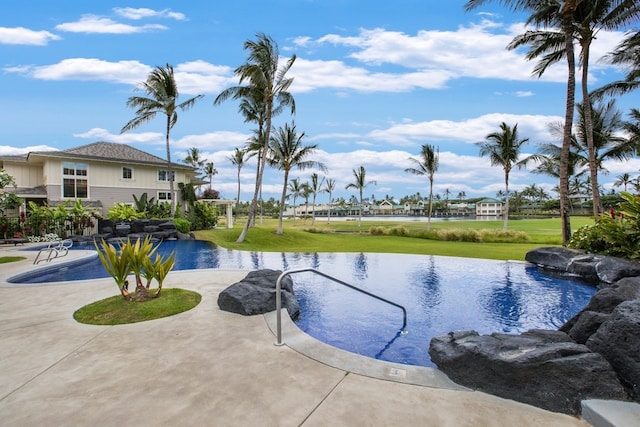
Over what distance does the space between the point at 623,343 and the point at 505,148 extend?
103 ft

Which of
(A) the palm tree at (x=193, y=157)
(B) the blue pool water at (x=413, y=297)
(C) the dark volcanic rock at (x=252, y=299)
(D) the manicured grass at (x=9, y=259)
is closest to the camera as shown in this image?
(C) the dark volcanic rock at (x=252, y=299)

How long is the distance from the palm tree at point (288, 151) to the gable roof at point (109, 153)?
7.90 metres

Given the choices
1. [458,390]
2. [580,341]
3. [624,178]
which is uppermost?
[624,178]

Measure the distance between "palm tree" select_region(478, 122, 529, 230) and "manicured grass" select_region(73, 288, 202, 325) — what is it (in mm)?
31105

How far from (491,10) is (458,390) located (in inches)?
635

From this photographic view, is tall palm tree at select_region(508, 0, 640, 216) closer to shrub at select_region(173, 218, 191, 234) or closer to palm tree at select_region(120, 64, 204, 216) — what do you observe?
palm tree at select_region(120, 64, 204, 216)

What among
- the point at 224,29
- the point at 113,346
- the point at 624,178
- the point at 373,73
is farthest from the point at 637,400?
the point at 624,178

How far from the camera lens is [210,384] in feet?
10.8

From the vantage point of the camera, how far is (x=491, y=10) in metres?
14.3

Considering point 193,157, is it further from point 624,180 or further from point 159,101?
point 624,180

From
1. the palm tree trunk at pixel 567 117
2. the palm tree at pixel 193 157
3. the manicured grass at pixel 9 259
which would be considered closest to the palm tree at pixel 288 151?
the manicured grass at pixel 9 259

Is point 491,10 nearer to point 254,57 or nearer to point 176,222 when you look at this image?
point 254,57

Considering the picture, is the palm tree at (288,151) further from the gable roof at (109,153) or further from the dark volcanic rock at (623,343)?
the dark volcanic rock at (623,343)

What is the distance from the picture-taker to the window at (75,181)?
2270 centimetres
